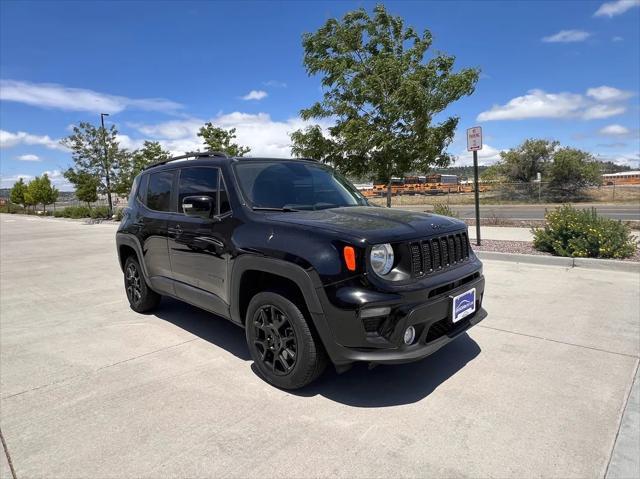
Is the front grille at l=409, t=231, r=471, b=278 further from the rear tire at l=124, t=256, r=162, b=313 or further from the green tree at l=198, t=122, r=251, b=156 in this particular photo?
the green tree at l=198, t=122, r=251, b=156

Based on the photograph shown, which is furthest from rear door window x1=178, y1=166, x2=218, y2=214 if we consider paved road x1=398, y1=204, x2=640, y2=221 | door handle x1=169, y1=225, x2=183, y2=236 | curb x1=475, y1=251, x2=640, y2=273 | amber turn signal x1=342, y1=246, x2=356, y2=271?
paved road x1=398, y1=204, x2=640, y2=221

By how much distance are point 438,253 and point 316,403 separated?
Answer: 1.42 m

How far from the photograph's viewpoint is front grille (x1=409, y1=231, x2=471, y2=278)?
2.97 metres

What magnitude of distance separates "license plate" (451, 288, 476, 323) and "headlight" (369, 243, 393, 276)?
63 cm

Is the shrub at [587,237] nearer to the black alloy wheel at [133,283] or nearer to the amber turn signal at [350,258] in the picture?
the amber turn signal at [350,258]

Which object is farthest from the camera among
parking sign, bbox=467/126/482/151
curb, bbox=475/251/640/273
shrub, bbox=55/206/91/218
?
shrub, bbox=55/206/91/218

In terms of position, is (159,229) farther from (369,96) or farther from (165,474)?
(369,96)

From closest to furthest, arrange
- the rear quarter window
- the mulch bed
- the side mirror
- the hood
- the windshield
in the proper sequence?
the hood
the side mirror
the windshield
the rear quarter window
the mulch bed

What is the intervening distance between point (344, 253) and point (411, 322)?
62 centimetres

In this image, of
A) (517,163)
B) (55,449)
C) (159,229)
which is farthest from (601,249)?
(517,163)

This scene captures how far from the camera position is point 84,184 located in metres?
25.5

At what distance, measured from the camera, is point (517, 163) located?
1570 inches

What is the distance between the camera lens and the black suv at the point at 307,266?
8.96 ft

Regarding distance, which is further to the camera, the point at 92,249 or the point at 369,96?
the point at 92,249
